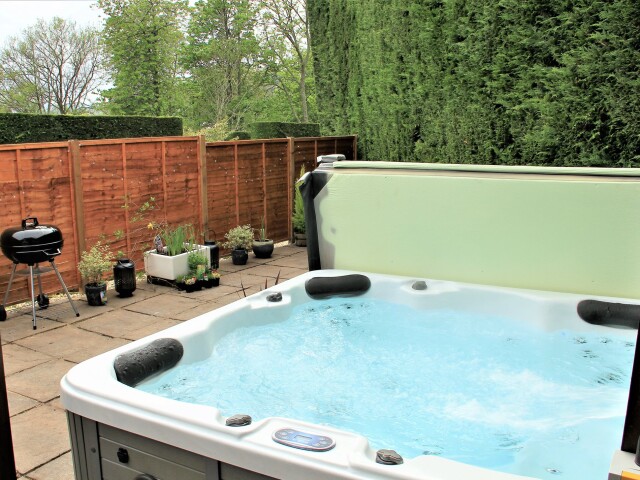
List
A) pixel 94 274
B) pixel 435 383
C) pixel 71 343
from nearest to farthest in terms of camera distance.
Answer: pixel 435 383 < pixel 71 343 < pixel 94 274

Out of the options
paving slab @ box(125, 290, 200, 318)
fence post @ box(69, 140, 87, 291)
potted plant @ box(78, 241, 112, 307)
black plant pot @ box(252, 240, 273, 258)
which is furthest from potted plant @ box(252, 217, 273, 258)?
fence post @ box(69, 140, 87, 291)

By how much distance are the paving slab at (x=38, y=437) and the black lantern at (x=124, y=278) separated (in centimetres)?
219

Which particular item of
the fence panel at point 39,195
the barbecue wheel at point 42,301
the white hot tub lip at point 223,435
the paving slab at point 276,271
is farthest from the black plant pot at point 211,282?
the white hot tub lip at point 223,435

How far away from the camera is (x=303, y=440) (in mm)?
1818

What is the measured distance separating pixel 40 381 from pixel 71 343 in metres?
0.66

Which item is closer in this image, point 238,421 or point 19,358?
point 238,421

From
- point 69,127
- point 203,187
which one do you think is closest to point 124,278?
point 203,187

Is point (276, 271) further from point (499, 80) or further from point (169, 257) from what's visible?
point (499, 80)

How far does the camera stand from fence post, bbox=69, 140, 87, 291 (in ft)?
17.0

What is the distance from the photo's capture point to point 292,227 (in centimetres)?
797

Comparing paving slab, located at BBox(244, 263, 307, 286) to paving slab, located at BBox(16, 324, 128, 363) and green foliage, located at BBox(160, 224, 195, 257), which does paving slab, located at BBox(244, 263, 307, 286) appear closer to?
green foliage, located at BBox(160, 224, 195, 257)

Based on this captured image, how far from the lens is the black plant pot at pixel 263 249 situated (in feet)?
22.6

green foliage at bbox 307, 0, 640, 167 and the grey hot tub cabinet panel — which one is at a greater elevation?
green foliage at bbox 307, 0, 640, 167

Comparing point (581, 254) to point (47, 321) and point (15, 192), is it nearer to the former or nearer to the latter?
point (47, 321)
